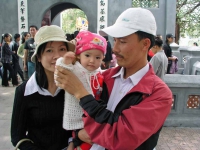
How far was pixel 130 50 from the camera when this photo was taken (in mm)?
1424

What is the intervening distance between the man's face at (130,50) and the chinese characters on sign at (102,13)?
30.8 feet

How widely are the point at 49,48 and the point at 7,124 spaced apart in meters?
3.49

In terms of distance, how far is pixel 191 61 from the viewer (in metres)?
7.88

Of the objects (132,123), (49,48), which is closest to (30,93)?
(49,48)

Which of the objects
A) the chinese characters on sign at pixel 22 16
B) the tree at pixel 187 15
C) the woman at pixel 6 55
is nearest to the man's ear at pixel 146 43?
the woman at pixel 6 55

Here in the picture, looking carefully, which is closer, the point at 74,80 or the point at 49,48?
the point at 74,80

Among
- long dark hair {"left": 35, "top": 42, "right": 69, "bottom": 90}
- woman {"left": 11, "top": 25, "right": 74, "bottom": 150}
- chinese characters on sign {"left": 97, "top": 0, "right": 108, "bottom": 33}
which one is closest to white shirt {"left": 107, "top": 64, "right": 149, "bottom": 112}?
woman {"left": 11, "top": 25, "right": 74, "bottom": 150}

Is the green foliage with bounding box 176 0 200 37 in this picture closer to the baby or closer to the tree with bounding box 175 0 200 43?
the tree with bounding box 175 0 200 43

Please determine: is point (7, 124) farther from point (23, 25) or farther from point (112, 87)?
point (23, 25)

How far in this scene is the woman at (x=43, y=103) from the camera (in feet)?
5.31

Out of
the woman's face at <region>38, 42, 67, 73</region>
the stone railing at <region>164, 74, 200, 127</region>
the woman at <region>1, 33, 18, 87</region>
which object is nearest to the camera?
the woman's face at <region>38, 42, 67, 73</region>

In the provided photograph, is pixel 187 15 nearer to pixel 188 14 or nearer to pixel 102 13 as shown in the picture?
pixel 188 14

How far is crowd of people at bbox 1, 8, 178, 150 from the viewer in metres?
1.24

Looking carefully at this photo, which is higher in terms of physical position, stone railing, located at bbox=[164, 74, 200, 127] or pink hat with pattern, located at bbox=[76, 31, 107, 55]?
pink hat with pattern, located at bbox=[76, 31, 107, 55]
